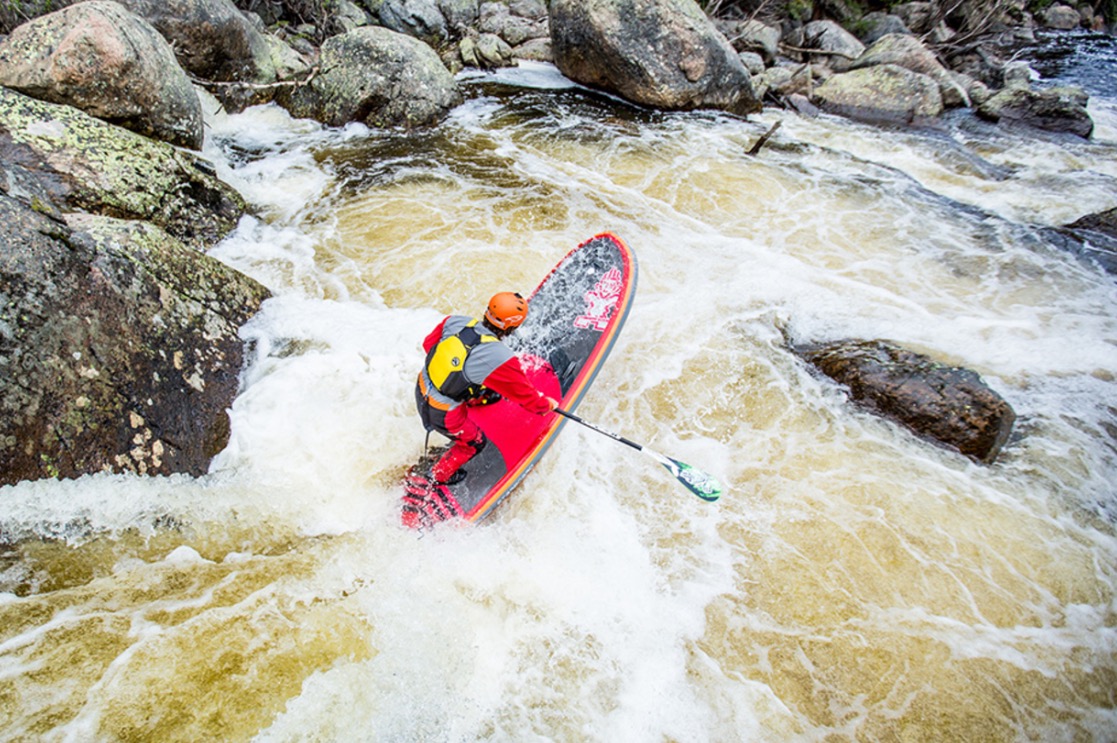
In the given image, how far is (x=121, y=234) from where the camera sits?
12.9 feet

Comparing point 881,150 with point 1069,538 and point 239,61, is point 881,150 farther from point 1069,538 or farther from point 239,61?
point 239,61

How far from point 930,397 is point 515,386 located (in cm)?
340

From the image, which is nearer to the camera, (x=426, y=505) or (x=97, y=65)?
(x=426, y=505)

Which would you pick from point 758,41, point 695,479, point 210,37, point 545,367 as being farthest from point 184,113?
point 758,41

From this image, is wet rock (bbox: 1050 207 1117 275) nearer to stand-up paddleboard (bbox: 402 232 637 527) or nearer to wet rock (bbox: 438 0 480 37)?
stand-up paddleboard (bbox: 402 232 637 527)

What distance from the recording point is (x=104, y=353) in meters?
3.37

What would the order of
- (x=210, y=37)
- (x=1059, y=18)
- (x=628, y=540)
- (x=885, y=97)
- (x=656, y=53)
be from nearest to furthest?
(x=628, y=540)
(x=210, y=37)
(x=656, y=53)
(x=885, y=97)
(x=1059, y=18)

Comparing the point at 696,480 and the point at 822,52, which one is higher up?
the point at 822,52

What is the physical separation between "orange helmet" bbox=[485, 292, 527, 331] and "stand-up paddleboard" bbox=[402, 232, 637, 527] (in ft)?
2.24

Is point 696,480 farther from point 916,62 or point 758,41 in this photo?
→ point 758,41

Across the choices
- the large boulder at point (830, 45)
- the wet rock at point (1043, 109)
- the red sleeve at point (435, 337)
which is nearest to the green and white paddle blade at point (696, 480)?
the red sleeve at point (435, 337)

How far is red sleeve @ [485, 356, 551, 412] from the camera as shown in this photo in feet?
10.7

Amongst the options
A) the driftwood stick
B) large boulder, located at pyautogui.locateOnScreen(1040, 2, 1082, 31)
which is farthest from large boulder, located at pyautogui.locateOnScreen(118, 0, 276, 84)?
large boulder, located at pyautogui.locateOnScreen(1040, 2, 1082, 31)

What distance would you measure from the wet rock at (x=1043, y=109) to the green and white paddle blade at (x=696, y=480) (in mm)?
12377
